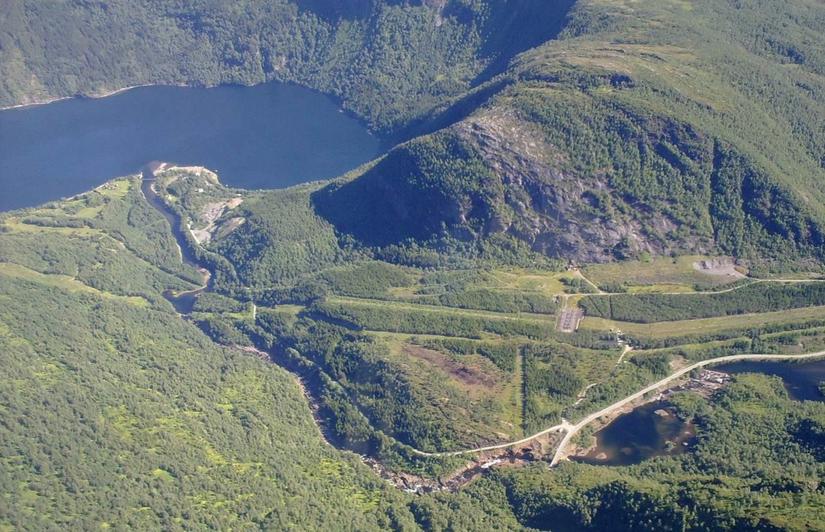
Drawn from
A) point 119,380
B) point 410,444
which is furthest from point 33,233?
point 410,444

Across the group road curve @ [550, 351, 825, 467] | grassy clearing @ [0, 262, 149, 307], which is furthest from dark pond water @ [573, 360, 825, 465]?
grassy clearing @ [0, 262, 149, 307]

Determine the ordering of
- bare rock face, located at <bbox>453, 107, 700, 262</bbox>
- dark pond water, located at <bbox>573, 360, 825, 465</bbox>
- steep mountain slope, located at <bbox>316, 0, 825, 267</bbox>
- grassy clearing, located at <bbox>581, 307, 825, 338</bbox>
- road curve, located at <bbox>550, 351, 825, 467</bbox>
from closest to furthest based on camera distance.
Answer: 1. dark pond water, located at <bbox>573, 360, 825, 465</bbox>
2. road curve, located at <bbox>550, 351, 825, 467</bbox>
3. grassy clearing, located at <bbox>581, 307, 825, 338</bbox>
4. bare rock face, located at <bbox>453, 107, 700, 262</bbox>
5. steep mountain slope, located at <bbox>316, 0, 825, 267</bbox>

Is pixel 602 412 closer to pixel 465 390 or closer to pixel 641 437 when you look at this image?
pixel 641 437

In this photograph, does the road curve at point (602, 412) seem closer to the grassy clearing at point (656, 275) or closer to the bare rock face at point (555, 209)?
the grassy clearing at point (656, 275)

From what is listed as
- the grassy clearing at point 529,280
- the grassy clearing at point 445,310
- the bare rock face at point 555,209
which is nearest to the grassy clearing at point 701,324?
the grassy clearing at point 445,310

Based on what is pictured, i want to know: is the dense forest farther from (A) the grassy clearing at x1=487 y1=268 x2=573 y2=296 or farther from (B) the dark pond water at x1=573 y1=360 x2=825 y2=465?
(B) the dark pond water at x1=573 y1=360 x2=825 y2=465

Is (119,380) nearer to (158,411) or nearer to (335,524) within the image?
(158,411)
